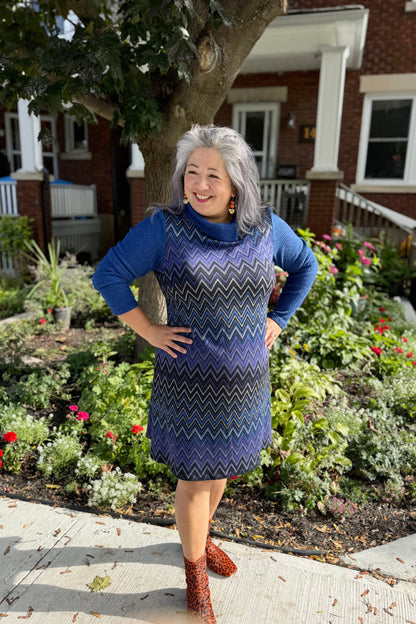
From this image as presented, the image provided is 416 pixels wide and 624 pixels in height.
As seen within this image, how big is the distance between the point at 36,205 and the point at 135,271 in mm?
7175

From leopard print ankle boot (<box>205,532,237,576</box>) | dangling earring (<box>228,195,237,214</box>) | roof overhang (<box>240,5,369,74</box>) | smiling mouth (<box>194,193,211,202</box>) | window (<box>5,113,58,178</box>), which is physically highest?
roof overhang (<box>240,5,369,74</box>)

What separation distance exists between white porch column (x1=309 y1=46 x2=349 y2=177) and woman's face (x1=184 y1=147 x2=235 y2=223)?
575 cm

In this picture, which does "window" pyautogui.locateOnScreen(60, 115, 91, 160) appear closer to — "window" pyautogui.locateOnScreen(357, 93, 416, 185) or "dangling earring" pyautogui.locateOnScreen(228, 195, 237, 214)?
"window" pyautogui.locateOnScreen(357, 93, 416, 185)

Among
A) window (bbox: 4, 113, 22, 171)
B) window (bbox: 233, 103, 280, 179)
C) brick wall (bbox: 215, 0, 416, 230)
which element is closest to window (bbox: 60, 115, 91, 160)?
window (bbox: 4, 113, 22, 171)

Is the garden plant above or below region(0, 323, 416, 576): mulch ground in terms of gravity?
above

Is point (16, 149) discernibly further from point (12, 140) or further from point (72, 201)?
point (72, 201)

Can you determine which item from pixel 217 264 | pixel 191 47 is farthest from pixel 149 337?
pixel 191 47

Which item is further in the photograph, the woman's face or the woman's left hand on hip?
the woman's left hand on hip

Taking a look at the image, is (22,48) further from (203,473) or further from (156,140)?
(203,473)

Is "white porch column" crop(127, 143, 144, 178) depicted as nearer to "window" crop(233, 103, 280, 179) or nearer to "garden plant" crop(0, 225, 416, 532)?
"window" crop(233, 103, 280, 179)

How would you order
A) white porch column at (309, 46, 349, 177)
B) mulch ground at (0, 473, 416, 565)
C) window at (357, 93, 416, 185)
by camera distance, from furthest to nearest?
window at (357, 93, 416, 185)
white porch column at (309, 46, 349, 177)
mulch ground at (0, 473, 416, 565)

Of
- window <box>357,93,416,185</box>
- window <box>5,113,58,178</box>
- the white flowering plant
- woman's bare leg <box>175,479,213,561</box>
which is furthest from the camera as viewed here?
window <box>5,113,58,178</box>

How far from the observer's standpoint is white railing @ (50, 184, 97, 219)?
916 centimetres

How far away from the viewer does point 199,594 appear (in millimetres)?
1795
